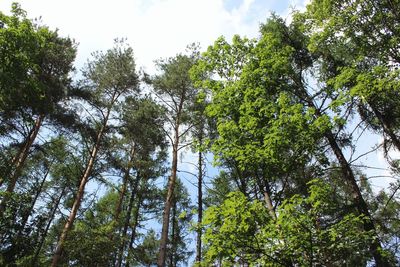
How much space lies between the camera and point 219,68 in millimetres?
9281

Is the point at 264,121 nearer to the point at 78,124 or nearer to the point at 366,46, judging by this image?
the point at 366,46

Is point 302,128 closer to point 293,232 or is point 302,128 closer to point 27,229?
point 293,232

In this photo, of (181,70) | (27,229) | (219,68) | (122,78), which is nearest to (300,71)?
(219,68)

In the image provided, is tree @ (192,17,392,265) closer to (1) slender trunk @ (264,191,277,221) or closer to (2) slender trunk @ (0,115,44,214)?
(1) slender trunk @ (264,191,277,221)

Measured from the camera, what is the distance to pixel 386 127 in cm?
1087

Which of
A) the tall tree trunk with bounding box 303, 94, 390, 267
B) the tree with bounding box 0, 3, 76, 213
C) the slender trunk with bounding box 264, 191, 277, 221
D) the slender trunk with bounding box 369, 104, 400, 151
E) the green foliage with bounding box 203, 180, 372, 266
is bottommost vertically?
the green foliage with bounding box 203, 180, 372, 266

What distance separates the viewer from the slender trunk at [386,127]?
10.6 meters

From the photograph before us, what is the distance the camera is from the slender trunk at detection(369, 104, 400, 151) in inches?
419

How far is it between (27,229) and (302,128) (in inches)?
494

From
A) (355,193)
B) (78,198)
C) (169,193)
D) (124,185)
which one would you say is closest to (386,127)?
(355,193)

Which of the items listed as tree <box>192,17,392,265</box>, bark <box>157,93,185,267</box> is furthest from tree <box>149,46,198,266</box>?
tree <box>192,17,392,265</box>

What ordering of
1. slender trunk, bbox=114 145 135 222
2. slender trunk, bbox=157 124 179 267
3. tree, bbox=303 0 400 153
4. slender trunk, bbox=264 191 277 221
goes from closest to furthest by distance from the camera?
slender trunk, bbox=264 191 277 221, tree, bbox=303 0 400 153, slender trunk, bbox=157 124 179 267, slender trunk, bbox=114 145 135 222

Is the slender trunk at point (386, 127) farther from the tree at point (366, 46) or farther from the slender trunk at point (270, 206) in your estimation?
the slender trunk at point (270, 206)

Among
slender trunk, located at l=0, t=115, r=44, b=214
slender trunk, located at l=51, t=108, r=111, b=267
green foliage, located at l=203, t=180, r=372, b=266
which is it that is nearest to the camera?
green foliage, located at l=203, t=180, r=372, b=266
